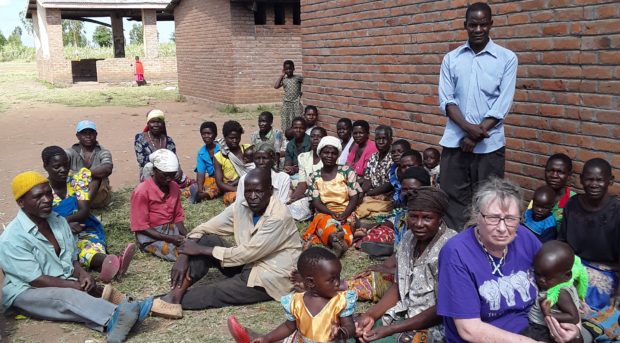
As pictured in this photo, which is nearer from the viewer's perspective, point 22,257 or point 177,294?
point 22,257

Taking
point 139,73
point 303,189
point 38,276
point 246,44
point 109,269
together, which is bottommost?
point 109,269

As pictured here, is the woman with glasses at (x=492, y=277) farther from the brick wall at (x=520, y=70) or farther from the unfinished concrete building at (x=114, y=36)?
the unfinished concrete building at (x=114, y=36)

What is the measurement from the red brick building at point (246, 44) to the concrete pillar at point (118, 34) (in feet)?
42.2

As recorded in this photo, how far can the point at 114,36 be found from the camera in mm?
29516

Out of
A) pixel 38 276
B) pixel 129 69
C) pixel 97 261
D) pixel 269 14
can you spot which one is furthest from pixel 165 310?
pixel 129 69

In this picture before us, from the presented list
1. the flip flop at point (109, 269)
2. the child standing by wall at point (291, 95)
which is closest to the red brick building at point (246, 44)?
the child standing by wall at point (291, 95)

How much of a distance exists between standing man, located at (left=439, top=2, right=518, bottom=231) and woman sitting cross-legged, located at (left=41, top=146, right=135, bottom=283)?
2734 millimetres

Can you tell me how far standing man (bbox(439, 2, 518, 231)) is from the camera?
4.46 metres

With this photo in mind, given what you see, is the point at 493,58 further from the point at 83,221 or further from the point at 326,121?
the point at 326,121

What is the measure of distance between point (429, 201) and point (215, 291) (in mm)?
2013

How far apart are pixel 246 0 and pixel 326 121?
303 inches

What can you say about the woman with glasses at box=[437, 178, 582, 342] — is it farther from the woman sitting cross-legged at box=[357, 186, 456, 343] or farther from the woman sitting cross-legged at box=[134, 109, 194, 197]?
the woman sitting cross-legged at box=[134, 109, 194, 197]

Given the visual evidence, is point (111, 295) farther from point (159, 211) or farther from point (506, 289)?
point (506, 289)

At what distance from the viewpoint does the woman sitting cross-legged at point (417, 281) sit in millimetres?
2949
